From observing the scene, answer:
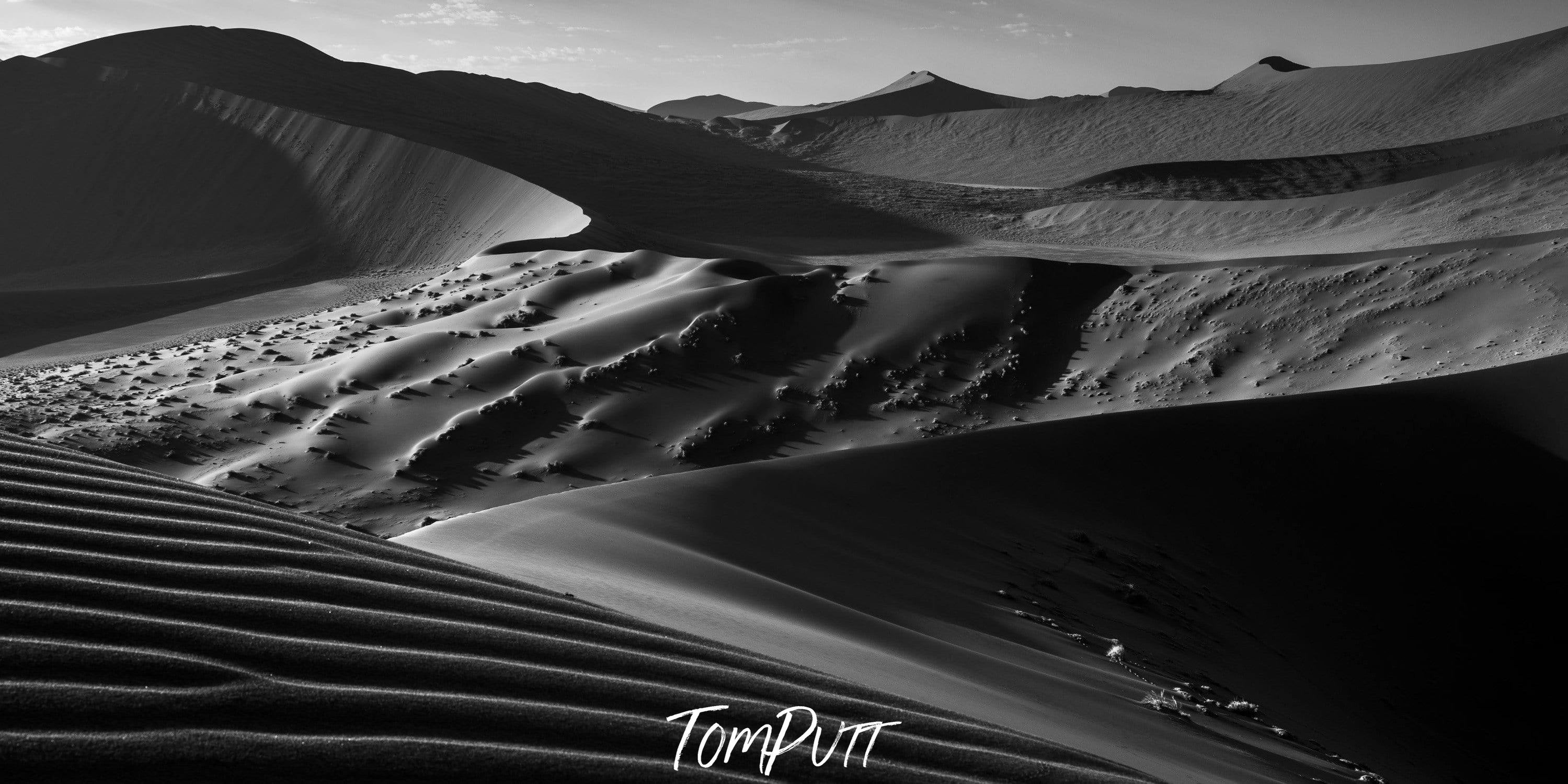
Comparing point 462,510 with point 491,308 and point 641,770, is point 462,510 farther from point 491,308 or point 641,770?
point 641,770

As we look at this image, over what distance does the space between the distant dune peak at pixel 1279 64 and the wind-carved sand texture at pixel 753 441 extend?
2620 cm

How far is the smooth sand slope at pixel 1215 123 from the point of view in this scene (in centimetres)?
4038

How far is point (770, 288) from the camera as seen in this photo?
49.2 ft

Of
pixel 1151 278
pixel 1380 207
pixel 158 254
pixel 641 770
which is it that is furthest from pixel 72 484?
pixel 1380 207

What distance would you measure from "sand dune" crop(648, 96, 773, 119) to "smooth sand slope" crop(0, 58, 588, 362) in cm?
7024

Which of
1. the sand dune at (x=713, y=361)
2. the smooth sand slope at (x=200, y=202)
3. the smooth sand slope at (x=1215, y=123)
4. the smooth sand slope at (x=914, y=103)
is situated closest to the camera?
the sand dune at (x=713, y=361)

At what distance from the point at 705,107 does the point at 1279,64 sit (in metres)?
55.2

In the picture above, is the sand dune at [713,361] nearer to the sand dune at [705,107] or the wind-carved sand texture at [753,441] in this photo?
the wind-carved sand texture at [753,441]

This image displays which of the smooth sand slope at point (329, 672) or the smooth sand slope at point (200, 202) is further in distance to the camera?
the smooth sand slope at point (200, 202)

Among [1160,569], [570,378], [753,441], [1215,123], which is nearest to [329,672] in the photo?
[1160,569]

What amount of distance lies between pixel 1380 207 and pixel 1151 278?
1006 cm

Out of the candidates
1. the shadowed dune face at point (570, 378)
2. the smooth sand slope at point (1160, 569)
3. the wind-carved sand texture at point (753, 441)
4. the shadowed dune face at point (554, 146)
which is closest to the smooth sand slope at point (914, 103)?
the shadowed dune face at point (554, 146)

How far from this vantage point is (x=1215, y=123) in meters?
46.7

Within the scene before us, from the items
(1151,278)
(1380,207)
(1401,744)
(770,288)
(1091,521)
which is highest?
(1380,207)
